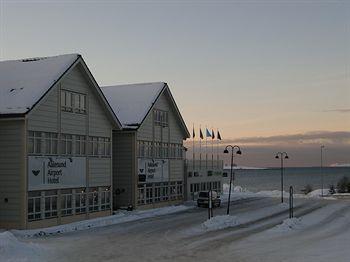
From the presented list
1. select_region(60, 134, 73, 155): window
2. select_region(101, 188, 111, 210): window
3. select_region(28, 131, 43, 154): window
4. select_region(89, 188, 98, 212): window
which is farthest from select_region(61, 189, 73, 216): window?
select_region(101, 188, 111, 210): window

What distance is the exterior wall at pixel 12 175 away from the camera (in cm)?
3656

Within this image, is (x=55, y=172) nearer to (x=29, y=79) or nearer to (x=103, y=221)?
(x=103, y=221)

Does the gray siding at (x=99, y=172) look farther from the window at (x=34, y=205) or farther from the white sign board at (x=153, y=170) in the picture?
the window at (x=34, y=205)

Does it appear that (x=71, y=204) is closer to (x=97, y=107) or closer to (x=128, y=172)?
(x=97, y=107)

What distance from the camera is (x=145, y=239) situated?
1286 inches

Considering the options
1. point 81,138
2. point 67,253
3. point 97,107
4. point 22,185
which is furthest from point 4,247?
point 97,107

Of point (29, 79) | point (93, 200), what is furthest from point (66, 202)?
point (29, 79)

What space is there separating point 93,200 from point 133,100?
47.0ft

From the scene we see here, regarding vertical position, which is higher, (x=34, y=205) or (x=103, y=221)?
(x=34, y=205)

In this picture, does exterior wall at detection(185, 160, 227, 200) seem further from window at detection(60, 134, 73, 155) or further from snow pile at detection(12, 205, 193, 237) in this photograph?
window at detection(60, 134, 73, 155)

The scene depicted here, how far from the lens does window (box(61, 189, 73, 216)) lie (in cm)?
4081

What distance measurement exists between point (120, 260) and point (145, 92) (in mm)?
33527

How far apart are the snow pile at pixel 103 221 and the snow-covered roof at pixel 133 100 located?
808 cm

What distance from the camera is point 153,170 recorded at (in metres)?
56.1
